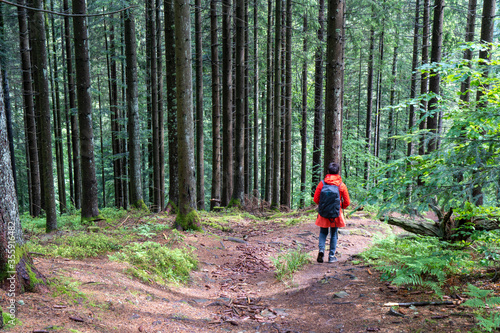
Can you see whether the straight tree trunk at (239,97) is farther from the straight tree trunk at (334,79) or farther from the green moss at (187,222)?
the green moss at (187,222)

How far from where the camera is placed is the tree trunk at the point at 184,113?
788 centimetres

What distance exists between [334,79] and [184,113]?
14.3 feet

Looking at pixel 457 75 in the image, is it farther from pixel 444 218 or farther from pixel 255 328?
pixel 255 328

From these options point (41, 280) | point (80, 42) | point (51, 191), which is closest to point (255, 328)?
point (41, 280)

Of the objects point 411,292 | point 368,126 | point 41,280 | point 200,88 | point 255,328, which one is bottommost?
point 255,328

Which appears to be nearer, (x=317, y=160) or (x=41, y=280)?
(x=41, y=280)

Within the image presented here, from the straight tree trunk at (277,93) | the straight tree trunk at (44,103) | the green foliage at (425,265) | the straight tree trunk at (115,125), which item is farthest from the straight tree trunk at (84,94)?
the straight tree trunk at (115,125)

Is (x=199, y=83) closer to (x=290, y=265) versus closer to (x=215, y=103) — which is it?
(x=215, y=103)

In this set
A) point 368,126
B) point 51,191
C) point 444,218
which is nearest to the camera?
point 444,218

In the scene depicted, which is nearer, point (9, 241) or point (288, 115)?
point (9, 241)

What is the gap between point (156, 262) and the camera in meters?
6.04

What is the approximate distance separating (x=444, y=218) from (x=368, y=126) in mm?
17642

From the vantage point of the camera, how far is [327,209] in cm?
662

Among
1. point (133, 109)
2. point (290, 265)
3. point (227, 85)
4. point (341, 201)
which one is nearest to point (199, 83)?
point (227, 85)
